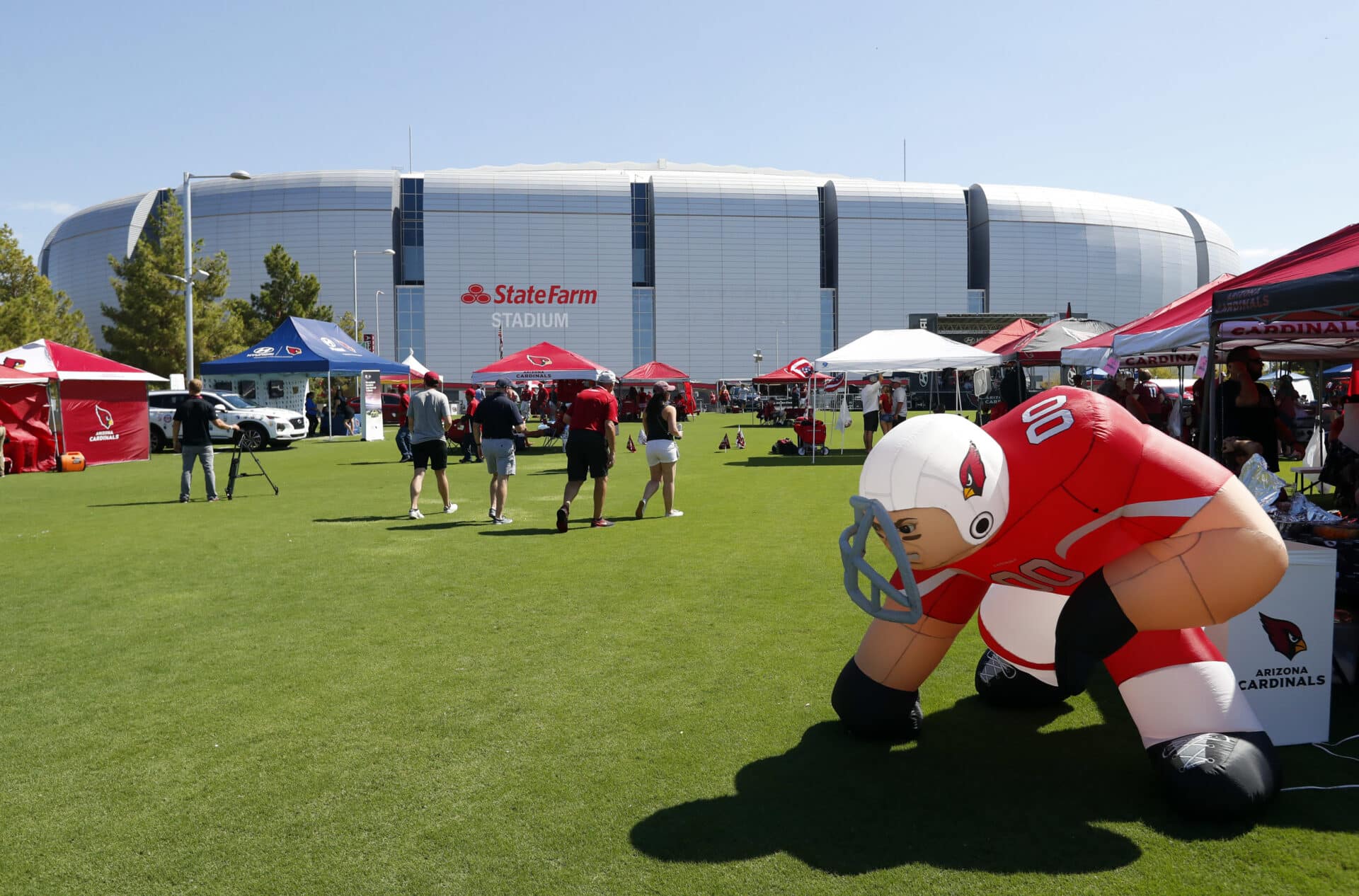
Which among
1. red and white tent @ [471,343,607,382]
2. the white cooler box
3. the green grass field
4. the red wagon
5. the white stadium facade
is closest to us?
the green grass field

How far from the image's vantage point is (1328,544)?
466cm

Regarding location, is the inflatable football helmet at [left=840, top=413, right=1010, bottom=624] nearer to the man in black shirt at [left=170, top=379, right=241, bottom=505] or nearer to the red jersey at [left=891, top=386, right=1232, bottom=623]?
the red jersey at [left=891, top=386, right=1232, bottom=623]

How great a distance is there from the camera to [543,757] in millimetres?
4145

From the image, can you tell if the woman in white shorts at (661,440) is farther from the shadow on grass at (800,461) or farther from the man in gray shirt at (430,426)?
the shadow on grass at (800,461)

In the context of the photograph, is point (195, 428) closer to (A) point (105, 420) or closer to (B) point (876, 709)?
(A) point (105, 420)

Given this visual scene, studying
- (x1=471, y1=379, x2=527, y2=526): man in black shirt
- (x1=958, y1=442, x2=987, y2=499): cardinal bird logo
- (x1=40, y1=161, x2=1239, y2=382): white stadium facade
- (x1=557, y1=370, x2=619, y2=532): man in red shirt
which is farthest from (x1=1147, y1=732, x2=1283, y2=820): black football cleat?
(x1=40, y1=161, x2=1239, y2=382): white stadium facade

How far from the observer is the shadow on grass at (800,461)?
19645 mm

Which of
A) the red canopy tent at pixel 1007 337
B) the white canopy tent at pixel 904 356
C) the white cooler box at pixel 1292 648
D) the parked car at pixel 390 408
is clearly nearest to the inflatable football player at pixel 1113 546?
the white cooler box at pixel 1292 648

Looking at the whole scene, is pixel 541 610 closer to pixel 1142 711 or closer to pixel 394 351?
pixel 1142 711

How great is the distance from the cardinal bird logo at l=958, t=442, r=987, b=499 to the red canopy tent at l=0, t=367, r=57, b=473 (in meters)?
20.4

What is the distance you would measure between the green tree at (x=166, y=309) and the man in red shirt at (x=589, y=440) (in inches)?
1335

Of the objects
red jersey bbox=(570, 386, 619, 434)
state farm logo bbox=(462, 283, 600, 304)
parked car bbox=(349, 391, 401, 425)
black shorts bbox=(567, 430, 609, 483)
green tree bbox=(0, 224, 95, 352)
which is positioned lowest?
black shorts bbox=(567, 430, 609, 483)

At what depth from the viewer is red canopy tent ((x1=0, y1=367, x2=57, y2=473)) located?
18.5m

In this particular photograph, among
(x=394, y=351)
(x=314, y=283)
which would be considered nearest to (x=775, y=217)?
(x=394, y=351)
